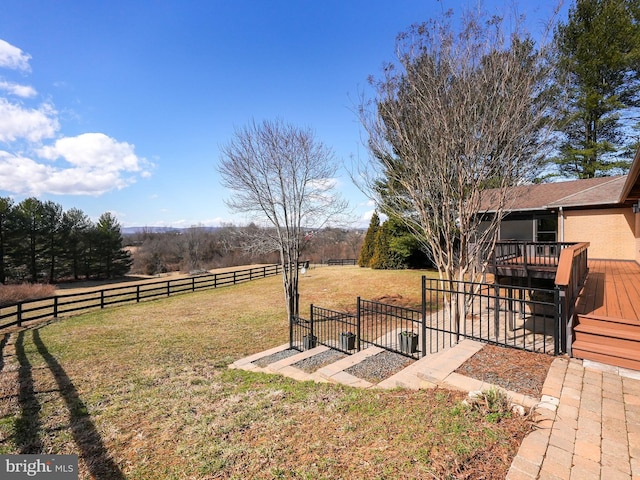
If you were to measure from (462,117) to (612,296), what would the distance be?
4.65 metres

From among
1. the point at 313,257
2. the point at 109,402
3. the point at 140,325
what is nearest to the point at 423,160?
the point at 109,402

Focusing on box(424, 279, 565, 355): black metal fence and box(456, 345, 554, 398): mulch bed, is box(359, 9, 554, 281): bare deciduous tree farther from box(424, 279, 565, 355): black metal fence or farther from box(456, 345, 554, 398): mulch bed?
box(456, 345, 554, 398): mulch bed

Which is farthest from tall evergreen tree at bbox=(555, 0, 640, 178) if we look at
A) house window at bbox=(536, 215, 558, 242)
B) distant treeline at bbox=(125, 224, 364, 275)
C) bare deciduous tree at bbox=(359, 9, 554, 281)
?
distant treeline at bbox=(125, 224, 364, 275)

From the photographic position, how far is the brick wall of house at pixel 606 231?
1124cm

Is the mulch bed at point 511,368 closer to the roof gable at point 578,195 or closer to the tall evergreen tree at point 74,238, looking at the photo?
the roof gable at point 578,195

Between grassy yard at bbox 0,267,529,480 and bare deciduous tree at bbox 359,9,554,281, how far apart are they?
14.7 ft

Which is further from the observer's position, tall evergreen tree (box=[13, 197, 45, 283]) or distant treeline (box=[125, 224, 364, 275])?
distant treeline (box=[125, 224, 364, 275])

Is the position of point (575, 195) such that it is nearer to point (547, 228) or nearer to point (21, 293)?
point (547, 228)

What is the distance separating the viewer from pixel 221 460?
2.57 m

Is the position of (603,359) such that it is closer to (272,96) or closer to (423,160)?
(423,160)

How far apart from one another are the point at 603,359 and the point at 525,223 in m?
12.3

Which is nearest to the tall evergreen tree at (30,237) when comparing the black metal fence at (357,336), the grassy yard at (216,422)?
the grassy yard at (216,422)

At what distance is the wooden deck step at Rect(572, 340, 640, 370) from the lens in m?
3.62

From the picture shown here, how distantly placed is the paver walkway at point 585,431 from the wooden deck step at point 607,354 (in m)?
0.18
